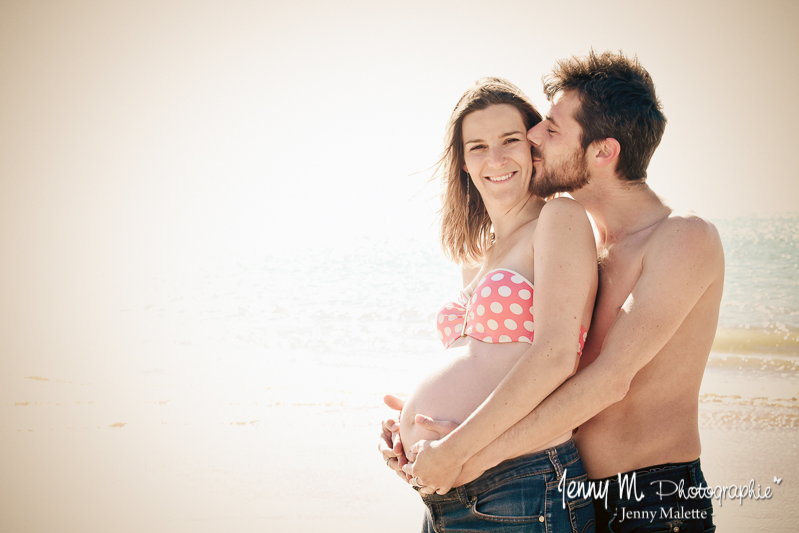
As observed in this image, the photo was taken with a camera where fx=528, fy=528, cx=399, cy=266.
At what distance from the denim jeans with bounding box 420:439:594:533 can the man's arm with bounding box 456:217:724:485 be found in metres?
0.07

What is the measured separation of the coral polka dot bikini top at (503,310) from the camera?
1.83m

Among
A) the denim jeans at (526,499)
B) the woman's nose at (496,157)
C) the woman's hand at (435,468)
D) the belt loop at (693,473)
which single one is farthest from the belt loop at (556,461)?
the woman's nose at (496,157)

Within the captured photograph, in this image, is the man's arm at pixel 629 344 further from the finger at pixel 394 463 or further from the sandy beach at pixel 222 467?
the sandy beach at pixel 222 467

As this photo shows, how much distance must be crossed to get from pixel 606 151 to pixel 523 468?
123cm

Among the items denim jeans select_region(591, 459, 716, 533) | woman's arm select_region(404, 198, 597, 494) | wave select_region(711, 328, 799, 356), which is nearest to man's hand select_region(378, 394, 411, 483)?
woman's arm select_region(404, 198, 597, 494)

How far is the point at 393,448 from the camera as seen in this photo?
82.7 inches

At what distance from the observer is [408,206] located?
1964 cm

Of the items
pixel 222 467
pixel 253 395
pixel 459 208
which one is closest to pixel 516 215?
pixel 459 208

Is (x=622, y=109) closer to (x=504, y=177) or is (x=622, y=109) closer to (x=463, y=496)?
(x=504, y=177)

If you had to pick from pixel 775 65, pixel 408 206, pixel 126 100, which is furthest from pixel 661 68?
pixel 126 100

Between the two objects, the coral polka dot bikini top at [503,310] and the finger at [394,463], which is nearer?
the coral polka dot bikini top at [503,310]

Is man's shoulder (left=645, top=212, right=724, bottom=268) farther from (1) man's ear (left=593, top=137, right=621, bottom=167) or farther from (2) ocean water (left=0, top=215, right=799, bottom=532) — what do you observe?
(2) ocean water (left=0, top=215, right=799, bottom=532)

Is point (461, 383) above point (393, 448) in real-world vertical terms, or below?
above

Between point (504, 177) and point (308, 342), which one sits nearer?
point (504, 177)
